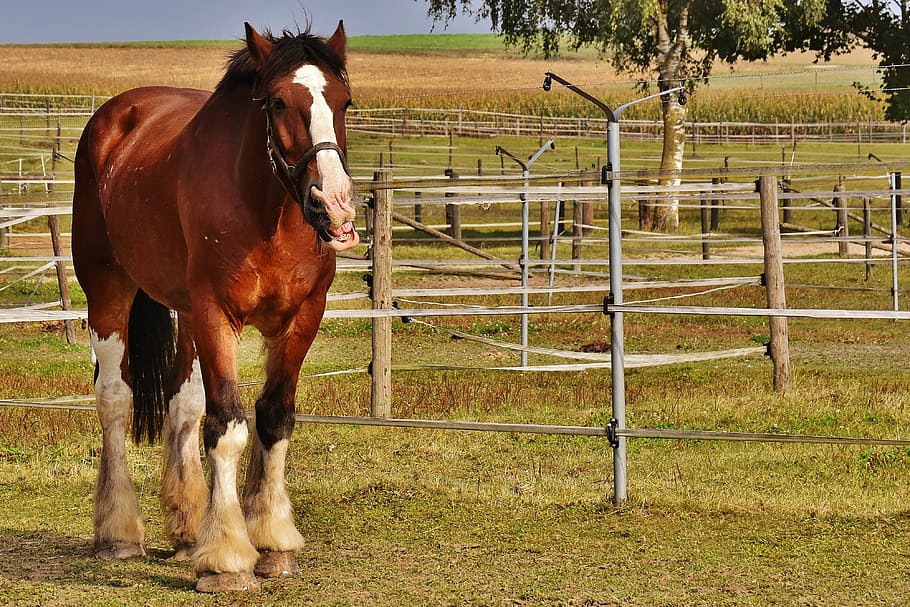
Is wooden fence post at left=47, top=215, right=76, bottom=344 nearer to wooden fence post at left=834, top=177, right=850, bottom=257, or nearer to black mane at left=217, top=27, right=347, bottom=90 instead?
black mane at left=217, top=27, right=347, bottom=90

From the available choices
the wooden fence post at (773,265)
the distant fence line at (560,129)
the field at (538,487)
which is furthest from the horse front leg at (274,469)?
the distant fence line at (560,129)

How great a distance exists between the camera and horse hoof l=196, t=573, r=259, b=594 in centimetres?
437

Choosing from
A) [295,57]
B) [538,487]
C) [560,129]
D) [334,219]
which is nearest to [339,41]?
[295,57]

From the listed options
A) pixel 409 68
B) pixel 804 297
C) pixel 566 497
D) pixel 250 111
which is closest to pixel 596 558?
pixel 566 497

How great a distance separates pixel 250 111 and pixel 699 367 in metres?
7.77

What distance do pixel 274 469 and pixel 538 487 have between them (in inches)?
78.2

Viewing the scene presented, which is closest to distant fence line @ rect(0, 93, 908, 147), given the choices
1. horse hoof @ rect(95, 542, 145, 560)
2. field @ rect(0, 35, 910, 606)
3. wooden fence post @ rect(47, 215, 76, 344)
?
wooden fence post @ rect(47, 215, 76, 344)

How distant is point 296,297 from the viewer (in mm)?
4465

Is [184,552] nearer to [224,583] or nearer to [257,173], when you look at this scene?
[224,583]

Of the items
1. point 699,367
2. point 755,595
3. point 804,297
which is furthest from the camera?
point 804,297

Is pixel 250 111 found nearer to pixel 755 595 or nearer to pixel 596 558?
pixel 596 558

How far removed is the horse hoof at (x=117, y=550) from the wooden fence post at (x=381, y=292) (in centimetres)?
326

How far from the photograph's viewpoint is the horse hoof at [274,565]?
15.1 feet

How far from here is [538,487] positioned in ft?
20.5
